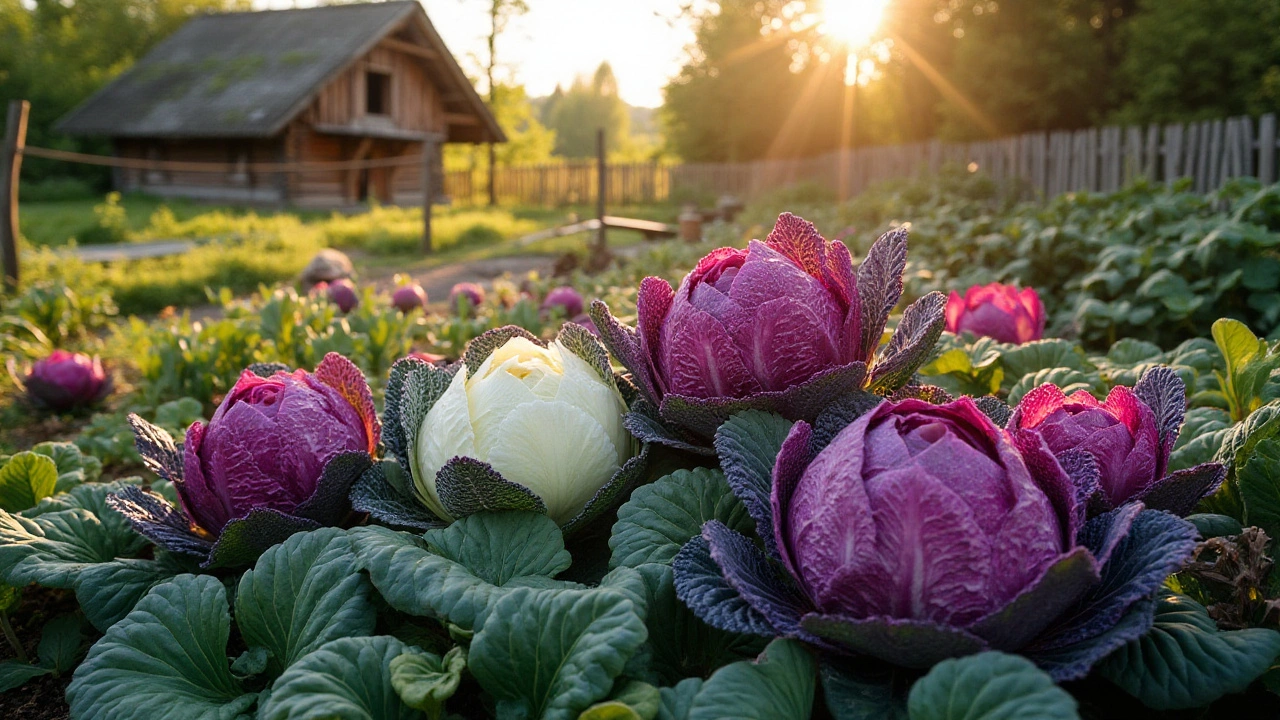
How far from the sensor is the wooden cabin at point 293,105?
59.2ft

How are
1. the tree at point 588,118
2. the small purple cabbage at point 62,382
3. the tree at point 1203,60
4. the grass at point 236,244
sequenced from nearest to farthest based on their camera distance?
the small purple cabbage at point 62,382
the grass at point 236,244
the tree at point 1203,60
the tree at point 588,118

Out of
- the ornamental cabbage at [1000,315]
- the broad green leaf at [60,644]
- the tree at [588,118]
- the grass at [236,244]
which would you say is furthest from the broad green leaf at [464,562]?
the tree at [588,118]

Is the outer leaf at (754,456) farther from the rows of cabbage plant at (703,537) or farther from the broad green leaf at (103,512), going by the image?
the broad green leaf at (103,512)

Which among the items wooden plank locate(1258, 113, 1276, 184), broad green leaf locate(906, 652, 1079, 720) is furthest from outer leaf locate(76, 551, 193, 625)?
wooden plank locate(1258, 113, 1276, 184)

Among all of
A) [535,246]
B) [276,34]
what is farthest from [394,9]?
[535,246]

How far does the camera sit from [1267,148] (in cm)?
823

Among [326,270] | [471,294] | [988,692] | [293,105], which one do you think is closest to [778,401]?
[988,692]

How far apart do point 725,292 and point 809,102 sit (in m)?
29.7

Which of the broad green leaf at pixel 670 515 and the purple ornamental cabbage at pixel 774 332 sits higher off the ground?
the purple ornamental cabbage at pixel 774 332

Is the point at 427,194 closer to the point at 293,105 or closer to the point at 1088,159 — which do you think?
the point at 293,105

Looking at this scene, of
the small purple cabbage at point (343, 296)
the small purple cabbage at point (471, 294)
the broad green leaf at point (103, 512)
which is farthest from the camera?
the small purple cabbage at point (471, 294)

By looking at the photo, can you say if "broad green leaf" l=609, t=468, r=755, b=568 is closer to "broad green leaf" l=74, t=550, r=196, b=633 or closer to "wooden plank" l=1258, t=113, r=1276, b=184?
Result: "broad green leaf" l=74, t=550, r=196, b=633

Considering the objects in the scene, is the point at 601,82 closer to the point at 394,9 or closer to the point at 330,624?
the point at 394,9

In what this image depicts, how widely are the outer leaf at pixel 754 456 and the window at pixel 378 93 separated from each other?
2146cm
